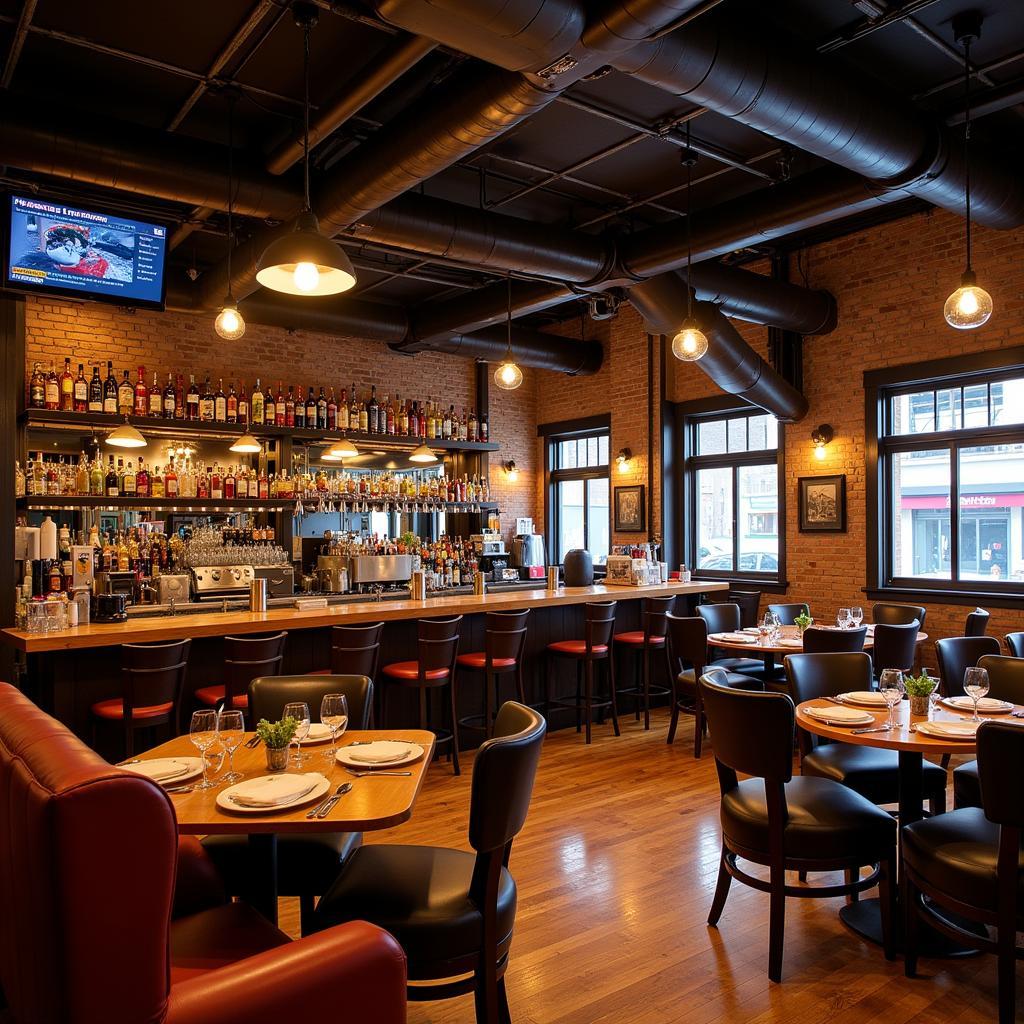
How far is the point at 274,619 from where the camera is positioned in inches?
193

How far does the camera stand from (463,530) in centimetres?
1041

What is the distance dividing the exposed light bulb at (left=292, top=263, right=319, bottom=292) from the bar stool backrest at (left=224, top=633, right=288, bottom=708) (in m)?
2.02

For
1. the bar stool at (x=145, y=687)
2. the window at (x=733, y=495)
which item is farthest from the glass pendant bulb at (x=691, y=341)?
the bar stool at (x=145, y=687)

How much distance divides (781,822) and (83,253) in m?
5.02

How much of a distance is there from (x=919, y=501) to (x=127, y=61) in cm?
709

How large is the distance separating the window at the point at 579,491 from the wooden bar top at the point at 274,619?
3729 mm

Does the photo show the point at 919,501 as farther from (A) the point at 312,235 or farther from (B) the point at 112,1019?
(B) the point at 112,1019

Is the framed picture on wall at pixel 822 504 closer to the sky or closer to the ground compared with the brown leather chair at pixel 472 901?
closer to the sky

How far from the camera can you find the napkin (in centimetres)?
217

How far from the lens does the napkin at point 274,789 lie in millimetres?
2170

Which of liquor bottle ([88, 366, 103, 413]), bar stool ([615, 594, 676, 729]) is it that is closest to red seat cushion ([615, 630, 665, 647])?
bar stool ([615, 594, 676, 729])

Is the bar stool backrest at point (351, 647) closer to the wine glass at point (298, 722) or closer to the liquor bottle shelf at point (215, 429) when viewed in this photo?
the wine glass at point (298, 722)

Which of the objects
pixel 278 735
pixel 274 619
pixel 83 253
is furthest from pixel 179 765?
pixel 83 253

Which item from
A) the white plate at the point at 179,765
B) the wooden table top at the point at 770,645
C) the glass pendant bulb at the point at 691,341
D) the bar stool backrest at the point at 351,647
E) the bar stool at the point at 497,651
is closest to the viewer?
the white plate at the point at 179,765
